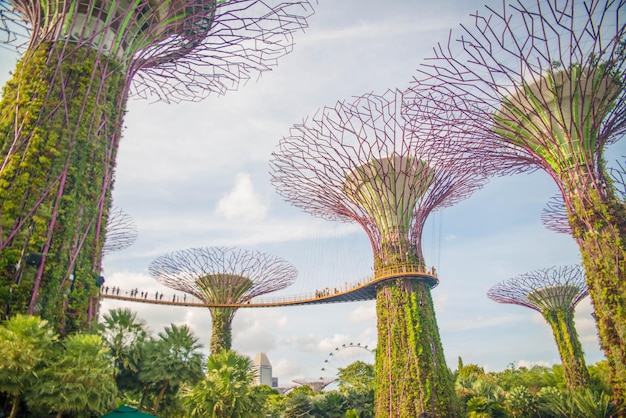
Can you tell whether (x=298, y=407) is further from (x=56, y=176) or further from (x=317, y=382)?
(x=317, y=382)

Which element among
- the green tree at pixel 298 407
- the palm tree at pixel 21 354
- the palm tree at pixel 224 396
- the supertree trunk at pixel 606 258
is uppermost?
the supertree trunk at pixel 606 258

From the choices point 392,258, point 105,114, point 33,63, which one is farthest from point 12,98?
point 392,258

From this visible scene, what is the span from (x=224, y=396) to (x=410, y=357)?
10.6 meters

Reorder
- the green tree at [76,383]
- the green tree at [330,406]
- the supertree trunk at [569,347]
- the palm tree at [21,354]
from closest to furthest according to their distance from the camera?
the palm tree at [21,354] < the green tree at [76,383] < the green tree at [330,406] < the supertree trunk at [569,347]

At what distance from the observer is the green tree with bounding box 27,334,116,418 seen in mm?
9297

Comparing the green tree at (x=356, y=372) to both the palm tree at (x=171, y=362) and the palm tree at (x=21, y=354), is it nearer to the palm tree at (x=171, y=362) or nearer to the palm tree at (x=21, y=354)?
the palm tree at (x=171, y=362)

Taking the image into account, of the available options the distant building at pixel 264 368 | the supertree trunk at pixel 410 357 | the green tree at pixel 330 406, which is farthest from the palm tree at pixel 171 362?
the distant building at pixel 264 368

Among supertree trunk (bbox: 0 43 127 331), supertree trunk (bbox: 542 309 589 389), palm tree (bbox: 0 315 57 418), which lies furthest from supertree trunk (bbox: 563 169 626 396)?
supertree trunk (bbox: 542 309 589 389)

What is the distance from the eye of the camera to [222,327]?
116 ft

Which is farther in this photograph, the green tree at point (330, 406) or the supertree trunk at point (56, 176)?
the green tree at point (330, 406)

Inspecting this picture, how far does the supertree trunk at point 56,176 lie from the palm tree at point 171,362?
2426 mm

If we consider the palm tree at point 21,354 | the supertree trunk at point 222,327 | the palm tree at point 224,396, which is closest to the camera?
the palm tree at point 21,354

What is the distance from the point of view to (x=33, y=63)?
1528cm

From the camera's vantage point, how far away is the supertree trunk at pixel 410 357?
66.8 feet
